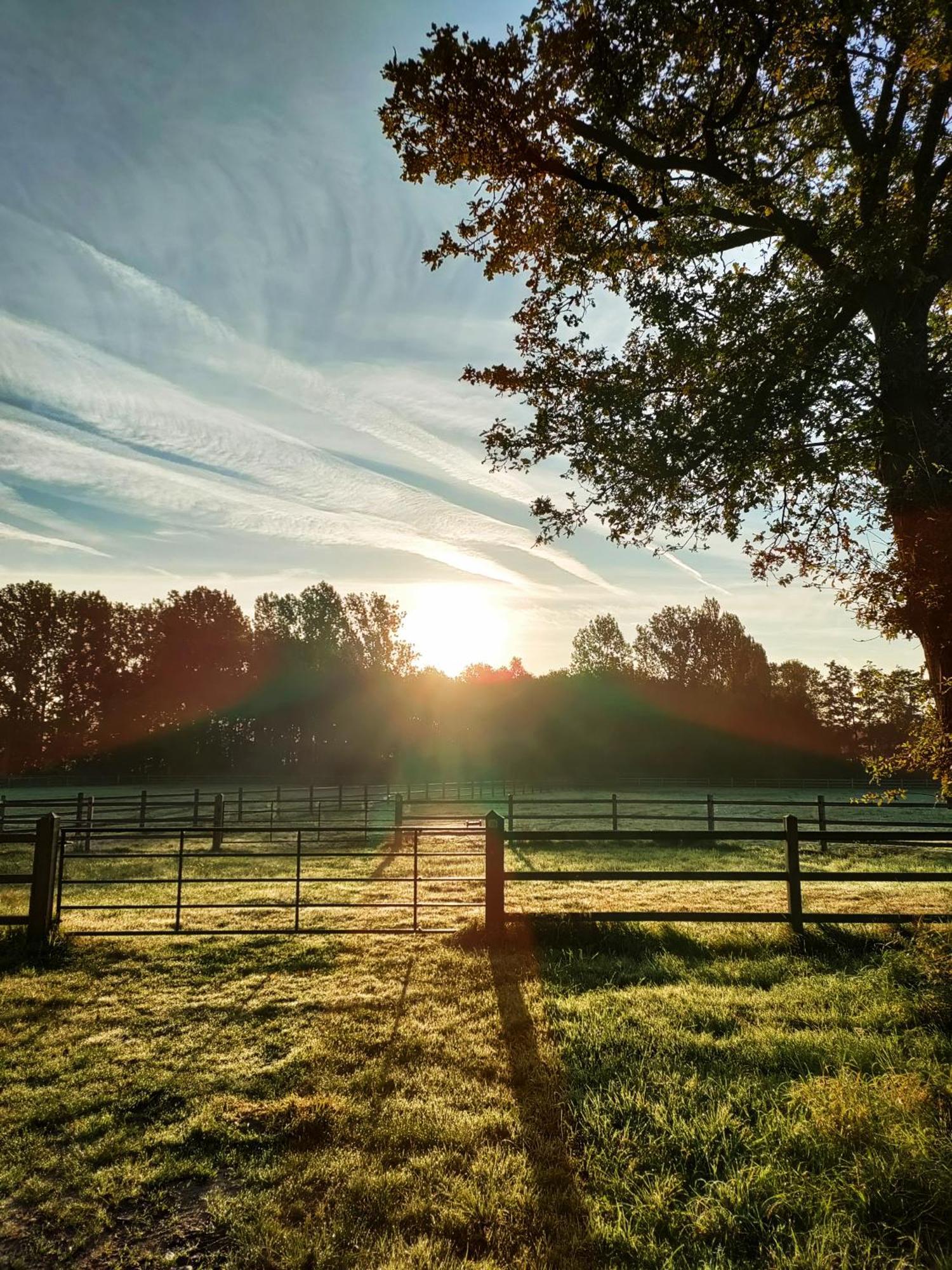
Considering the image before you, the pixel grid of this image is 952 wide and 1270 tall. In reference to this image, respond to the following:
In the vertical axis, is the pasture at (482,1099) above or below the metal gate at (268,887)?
above

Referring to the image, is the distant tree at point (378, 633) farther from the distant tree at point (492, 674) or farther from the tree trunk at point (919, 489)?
the tree trunk at point (919, 489)

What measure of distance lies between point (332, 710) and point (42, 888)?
54006mm

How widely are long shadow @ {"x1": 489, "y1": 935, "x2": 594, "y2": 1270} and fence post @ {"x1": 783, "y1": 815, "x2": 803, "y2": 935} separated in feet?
11.9

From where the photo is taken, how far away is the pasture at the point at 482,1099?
3.20 meters

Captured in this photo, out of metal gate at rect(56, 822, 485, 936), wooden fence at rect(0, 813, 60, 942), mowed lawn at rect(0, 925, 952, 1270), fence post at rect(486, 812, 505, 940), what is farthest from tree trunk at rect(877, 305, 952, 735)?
wooden fence at rect(0, 813, 60, 942)

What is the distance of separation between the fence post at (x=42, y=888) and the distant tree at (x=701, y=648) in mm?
71110

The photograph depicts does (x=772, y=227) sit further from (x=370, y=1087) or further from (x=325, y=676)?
(x=325, y=676)

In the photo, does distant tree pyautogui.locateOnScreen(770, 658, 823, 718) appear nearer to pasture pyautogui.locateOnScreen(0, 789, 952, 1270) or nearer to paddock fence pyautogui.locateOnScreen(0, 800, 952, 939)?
paddock fence pyautogui.locateOnScreen(0, 800, 952, 939)

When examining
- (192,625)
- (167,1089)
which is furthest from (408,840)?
(192,625)

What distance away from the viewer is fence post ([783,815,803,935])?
8.27m

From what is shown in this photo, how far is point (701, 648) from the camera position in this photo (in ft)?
260

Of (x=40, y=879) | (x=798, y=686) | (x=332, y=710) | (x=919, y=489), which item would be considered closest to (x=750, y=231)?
(x=919, y=489)

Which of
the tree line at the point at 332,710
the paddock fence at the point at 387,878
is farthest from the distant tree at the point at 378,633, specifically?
the paddock fence at the point at 387,878

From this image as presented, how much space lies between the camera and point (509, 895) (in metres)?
11.8
